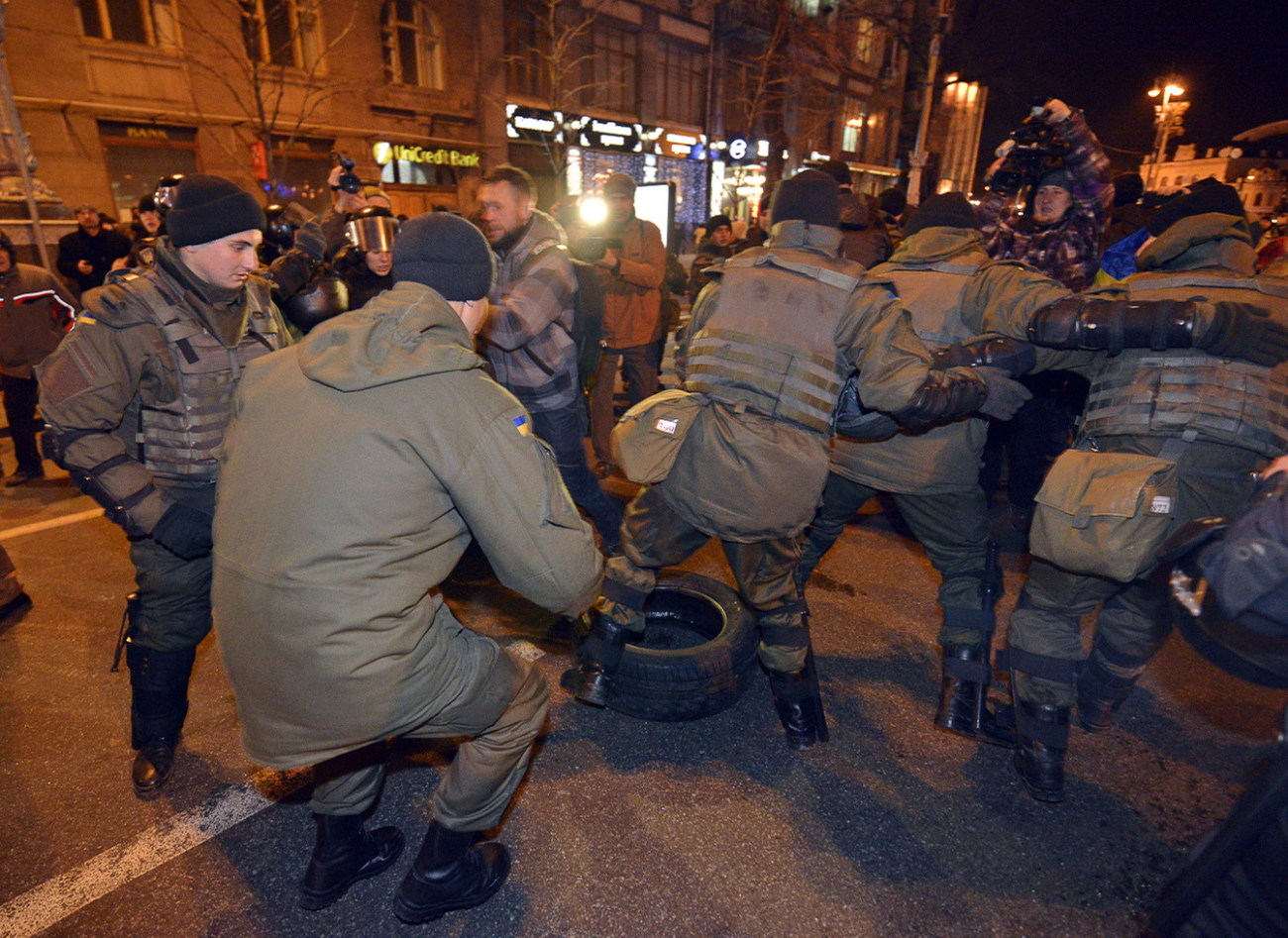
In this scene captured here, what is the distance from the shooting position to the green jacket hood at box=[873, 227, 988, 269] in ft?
10.7

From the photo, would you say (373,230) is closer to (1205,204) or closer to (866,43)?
(1205,204)

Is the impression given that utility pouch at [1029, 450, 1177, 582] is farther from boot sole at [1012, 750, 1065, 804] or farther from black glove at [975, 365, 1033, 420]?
boot sole at [1012, 750, 1065, 804]

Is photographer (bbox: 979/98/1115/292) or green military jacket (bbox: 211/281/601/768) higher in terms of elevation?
photographer (bbox: 979/98/1115/292)

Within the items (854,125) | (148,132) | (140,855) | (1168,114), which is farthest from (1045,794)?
(854,125)

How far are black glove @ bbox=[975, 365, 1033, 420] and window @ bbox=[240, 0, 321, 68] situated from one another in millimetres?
18437

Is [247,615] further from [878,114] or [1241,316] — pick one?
[878,114]

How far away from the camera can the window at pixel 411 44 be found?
18.8m

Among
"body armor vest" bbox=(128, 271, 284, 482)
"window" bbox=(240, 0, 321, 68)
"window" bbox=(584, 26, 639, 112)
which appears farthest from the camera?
"window" bbox=(584, 26, 639, 112)

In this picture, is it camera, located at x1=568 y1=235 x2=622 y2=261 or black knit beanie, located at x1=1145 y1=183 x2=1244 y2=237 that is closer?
black knit beanie, located at x1=1145 y1=183 x2=1244 y2=237

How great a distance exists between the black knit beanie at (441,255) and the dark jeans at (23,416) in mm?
5992

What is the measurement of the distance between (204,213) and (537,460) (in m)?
1.77

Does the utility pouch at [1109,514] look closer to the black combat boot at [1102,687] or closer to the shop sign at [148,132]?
the black combat boot at [1102,687]

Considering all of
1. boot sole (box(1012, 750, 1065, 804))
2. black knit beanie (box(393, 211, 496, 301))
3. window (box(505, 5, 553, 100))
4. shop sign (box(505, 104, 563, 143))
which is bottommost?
boot sole (box(1012, 750, 1065, 804))

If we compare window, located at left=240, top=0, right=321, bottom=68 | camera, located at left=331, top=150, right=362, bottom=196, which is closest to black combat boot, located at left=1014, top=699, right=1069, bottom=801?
camera, located at left=331, top=150, right=362, bottom=196
